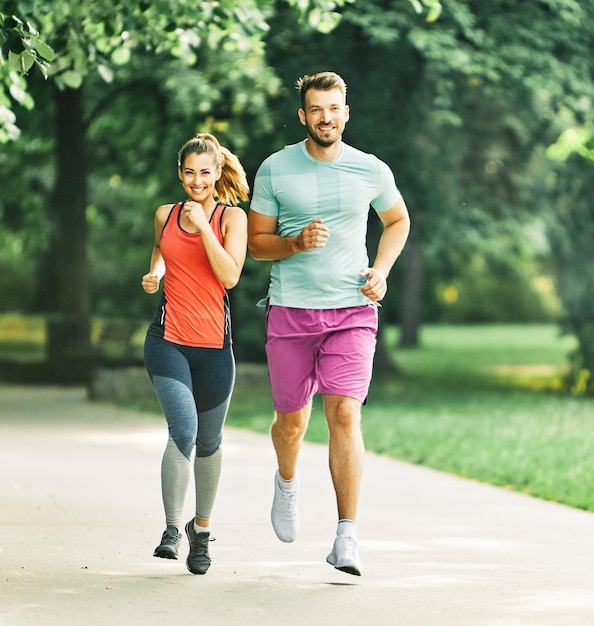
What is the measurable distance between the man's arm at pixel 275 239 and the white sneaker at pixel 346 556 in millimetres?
1204

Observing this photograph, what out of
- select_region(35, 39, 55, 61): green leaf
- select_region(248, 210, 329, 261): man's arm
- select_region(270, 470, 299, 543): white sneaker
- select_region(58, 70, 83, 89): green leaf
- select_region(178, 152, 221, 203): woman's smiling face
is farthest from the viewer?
select_region(58, 70, 83, 89): green leaf

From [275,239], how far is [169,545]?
1.36 meters

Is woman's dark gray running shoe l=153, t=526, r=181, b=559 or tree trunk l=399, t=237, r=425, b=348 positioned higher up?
woman's dark gray running shoe l=153, t=526, r=181, b=559

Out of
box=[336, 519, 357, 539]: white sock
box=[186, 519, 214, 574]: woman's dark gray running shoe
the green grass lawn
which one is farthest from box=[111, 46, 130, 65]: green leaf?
box=[336, 519, 357, 539]: white sock

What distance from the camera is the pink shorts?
6.02 m

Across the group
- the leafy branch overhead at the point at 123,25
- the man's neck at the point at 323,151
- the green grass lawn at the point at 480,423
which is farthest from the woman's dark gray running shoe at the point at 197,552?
the leafy branch overhead at the point at 123,25

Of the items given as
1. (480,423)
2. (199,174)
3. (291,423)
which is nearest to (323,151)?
(199,174)

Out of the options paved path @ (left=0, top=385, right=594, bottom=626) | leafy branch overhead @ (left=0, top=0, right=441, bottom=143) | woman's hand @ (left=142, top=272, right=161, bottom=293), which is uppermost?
leafy branch overhead @ (left=0, top=0, right=441, bottom=143)

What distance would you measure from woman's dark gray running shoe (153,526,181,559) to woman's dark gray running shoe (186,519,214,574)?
0.06 meters

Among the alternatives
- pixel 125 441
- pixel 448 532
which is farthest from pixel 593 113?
pixel 448 532

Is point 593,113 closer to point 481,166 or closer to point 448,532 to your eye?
point 481,166

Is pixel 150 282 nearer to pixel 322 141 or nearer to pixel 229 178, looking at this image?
pixel 229 178

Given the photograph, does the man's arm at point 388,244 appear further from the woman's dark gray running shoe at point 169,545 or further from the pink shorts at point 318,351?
the woman's dark gray running shoe at point 169,545

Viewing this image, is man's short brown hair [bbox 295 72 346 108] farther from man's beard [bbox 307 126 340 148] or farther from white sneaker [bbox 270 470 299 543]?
white sneaker [bbox 270 470 299 543]
